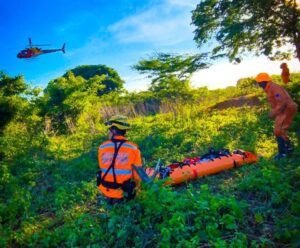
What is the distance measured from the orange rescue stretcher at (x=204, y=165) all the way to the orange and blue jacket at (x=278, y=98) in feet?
4.21

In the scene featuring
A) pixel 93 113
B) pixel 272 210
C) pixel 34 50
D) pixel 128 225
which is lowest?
pixel 272 210

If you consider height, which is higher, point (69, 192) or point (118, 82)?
point (118, 82)

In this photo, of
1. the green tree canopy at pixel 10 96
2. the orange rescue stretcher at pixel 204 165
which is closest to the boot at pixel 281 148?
the orange rescue stretcher at pixel 204 165

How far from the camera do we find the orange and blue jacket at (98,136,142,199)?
554 cm

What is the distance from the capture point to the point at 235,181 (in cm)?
734

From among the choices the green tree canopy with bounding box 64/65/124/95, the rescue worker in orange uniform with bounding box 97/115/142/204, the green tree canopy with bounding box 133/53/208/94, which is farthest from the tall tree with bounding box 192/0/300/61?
the green tree canopy with bounding box 64/65/124/95

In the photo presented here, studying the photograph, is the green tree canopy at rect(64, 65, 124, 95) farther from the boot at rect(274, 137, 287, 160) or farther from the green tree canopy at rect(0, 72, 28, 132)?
the boot at rect(274, 137, 287, 160)

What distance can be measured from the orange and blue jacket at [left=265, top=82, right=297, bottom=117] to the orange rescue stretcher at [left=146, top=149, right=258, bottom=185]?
1.28 m

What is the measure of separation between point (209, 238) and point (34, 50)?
16.8 meters

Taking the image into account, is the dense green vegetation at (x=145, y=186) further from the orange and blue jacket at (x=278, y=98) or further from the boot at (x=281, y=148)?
the orange and blue jacket at (x=278, y=98)

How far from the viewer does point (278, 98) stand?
27.6 feet

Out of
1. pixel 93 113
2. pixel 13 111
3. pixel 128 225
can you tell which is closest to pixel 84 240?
pixel 128 225

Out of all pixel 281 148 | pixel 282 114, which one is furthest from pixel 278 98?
pixel 281 148

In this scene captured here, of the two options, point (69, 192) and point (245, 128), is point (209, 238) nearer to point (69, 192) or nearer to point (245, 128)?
point (69, 192)
